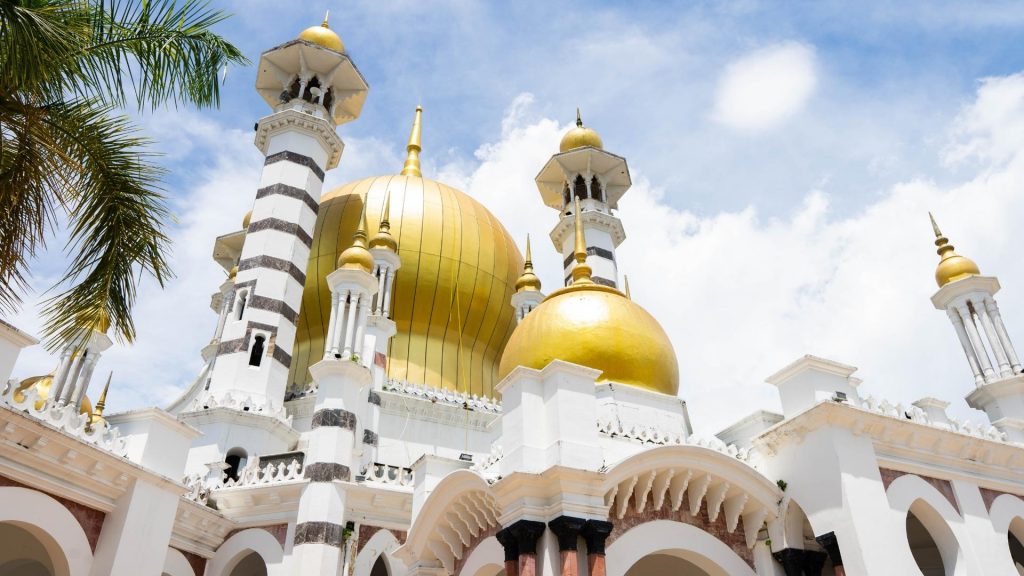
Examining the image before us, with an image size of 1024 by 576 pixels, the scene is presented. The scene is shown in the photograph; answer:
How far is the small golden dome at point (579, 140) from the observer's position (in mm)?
25469

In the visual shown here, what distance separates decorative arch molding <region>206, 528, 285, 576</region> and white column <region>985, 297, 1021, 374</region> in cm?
1548

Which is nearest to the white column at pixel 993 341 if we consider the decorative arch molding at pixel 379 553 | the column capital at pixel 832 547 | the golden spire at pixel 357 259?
the column capital at pixel 832 547

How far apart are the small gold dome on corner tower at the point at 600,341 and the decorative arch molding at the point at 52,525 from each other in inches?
276

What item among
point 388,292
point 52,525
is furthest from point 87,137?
point 388,292

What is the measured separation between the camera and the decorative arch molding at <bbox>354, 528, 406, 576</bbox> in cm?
1543

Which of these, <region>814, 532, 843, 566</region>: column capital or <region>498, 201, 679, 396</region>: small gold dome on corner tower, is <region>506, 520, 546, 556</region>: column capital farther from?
<region>814, 532, 843, 566</region>: column capital

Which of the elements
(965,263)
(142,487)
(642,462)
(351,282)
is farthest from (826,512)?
(351,282)

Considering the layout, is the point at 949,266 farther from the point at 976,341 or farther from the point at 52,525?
the point at 52,525

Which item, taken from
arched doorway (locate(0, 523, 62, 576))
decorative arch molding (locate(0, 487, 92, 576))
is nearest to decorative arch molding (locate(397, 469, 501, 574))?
decorative arch molding (locate(0, 487, 92, 576))

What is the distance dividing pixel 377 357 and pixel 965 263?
15065 millimetres

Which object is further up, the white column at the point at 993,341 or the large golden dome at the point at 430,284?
the large golden dome at the point at 430,284

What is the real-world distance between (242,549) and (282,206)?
420 inches

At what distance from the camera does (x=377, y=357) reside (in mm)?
21891

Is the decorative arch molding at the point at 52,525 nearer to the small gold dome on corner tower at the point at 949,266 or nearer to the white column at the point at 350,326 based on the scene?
the white column at the point at 350,326
